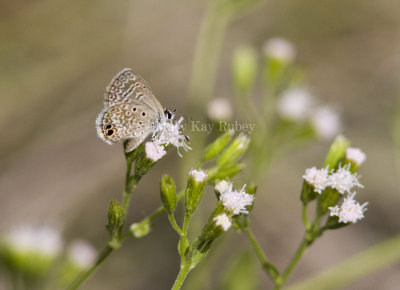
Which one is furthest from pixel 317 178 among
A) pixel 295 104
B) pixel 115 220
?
pixel 295 104

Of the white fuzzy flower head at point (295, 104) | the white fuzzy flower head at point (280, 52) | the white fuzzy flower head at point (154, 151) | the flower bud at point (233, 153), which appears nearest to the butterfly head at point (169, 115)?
the white fuzzy flower head at point (154, 151)

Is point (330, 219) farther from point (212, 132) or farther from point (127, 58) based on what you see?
point (127, 58)

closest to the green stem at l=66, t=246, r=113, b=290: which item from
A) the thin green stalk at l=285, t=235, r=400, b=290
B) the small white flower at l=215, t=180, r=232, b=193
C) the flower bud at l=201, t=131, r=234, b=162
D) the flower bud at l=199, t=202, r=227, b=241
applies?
the flower bud at l=199, t=202, r=227, b=241

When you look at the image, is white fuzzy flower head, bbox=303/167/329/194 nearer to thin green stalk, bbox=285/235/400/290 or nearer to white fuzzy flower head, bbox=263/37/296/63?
thin green stalk, bbox=285/235/400/290

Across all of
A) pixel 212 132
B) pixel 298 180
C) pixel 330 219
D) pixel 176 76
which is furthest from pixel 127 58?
pixel 330 219

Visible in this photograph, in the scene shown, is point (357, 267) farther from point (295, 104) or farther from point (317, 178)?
point (295, 104)

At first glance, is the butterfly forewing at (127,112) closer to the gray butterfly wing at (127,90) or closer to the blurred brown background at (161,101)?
the gray butterfly wing at (127,90)
